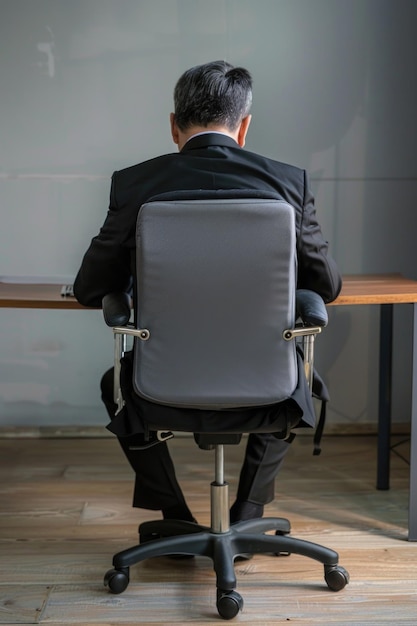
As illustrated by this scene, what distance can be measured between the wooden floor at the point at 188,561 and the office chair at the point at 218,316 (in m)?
0.21

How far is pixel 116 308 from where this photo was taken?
2.25 m

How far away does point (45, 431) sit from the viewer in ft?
12.9

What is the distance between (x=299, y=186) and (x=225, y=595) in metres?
1.07

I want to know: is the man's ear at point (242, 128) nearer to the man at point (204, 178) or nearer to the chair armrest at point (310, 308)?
the man at point (204, 178)

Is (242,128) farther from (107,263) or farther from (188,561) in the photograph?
(188,561)

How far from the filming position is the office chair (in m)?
2.05

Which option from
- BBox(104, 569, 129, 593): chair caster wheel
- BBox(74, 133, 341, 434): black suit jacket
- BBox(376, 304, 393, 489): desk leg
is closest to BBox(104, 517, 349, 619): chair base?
BBox(104, 569, 129, 593): chair caster wheel

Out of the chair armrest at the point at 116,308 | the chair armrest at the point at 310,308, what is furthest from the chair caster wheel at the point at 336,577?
the chair armrest at the point at 116,308

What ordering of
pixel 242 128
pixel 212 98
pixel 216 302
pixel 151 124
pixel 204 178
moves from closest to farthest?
1. pixel 216 302
2. pixel 204 178
3. pixel 212 98
4. pixel 242 128
5. pixel 151 124

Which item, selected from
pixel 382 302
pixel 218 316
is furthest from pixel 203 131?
pixel 382 302

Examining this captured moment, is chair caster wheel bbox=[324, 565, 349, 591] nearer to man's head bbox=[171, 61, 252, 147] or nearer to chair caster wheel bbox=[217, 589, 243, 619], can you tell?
chair caster wheel bbox=[217, 589, 243, 619]

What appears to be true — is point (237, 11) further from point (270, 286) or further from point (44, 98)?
point (270, 286)

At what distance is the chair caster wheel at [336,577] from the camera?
2.40 meters

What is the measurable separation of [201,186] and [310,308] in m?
0.41
